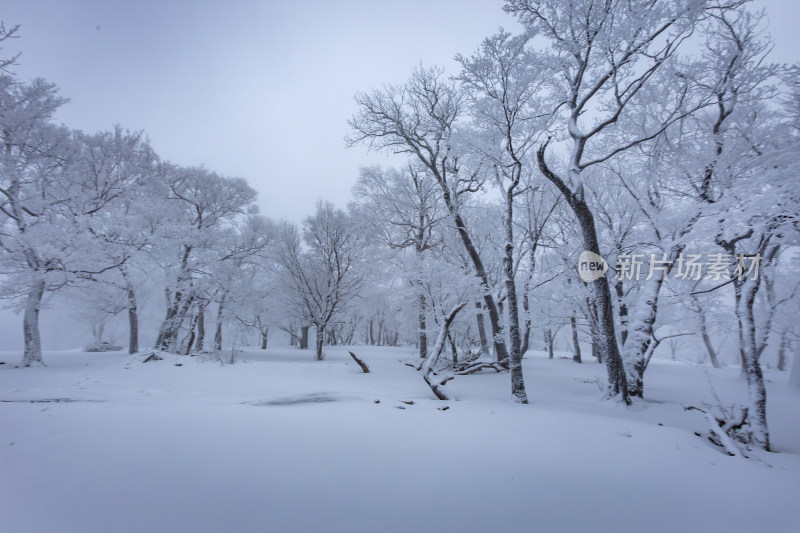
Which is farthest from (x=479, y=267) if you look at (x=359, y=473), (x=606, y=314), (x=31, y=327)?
(x=31, y=327)

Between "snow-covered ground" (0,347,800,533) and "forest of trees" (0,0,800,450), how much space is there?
8.98 ft

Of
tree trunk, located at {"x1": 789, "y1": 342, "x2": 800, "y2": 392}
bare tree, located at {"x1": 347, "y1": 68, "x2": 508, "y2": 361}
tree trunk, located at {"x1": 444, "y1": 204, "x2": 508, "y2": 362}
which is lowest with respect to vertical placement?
tree trunk, located at {"x1": 789, "y1": 342, "x2": 800, "y2": 392}

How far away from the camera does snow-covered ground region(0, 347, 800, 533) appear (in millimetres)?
1817

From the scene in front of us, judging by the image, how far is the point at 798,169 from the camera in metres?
4.07

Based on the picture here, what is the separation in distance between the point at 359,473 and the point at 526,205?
11097 millimetres

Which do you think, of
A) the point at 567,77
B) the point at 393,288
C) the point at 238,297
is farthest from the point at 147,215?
the point at 567,77

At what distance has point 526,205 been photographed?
37.3 ft

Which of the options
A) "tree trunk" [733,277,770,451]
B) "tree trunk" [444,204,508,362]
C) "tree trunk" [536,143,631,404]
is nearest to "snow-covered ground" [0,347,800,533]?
Answer: "tree trunk" [733,277,770,451]

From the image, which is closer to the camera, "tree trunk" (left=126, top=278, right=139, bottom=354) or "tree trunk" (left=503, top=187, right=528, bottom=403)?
"tree trunk" (left=503, top=187, right=528, bottom=403)

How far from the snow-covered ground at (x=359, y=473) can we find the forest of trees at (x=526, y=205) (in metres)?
2.74

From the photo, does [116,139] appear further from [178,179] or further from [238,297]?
[238,297]

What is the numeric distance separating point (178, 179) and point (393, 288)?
38.1ft

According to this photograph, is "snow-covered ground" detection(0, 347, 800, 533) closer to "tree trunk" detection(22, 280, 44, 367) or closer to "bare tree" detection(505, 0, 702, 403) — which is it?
"bare tree" detection(505, 0, 702, 403)

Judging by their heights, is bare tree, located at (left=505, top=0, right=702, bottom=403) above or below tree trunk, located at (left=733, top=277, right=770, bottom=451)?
above
